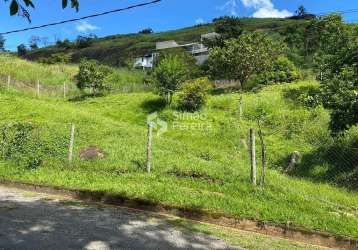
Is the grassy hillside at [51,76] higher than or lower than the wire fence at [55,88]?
higher

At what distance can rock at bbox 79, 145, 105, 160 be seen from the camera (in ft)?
45.9

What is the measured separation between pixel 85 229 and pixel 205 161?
6.53 meters

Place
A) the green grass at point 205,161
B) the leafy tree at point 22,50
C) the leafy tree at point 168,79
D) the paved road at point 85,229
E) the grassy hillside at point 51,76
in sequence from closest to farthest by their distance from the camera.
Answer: the paved road at point 85,229 → the green grass at point 205,161 → the leafy tree at point 168,79 → the grassy hillside at point 51,76 → the leafy tree at point 22,50

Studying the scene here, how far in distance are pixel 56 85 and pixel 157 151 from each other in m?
22.1

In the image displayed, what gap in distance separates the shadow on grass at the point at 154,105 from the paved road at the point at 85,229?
15635mm

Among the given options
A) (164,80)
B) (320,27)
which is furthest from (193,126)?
(320,27)

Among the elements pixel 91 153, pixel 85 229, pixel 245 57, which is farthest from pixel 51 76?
pixel 85 229

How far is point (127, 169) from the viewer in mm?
12406

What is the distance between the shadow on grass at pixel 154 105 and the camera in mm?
25484

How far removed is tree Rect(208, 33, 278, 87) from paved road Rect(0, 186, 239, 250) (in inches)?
872

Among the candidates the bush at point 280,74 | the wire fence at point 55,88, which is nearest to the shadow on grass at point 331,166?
the bush at point 280,74

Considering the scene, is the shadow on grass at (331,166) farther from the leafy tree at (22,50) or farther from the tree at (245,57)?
the leafy tree at (22,50)

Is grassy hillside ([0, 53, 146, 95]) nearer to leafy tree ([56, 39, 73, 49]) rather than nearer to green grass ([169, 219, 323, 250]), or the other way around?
green grass ([169, 219, 323, 250])

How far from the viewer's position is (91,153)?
14.4 m
